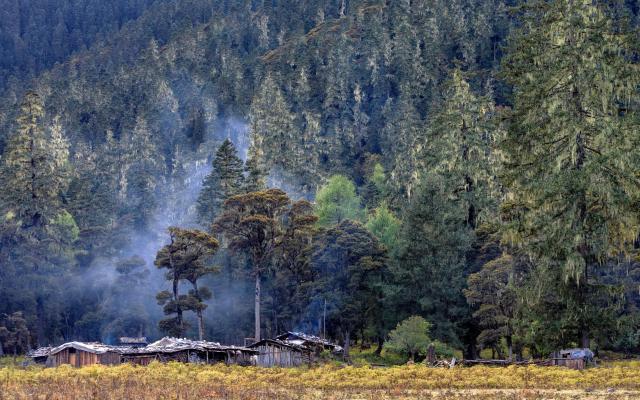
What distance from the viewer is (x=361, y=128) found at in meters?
140

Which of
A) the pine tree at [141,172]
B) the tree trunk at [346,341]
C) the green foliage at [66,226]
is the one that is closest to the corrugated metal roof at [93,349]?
the tree trunk at [346,341]

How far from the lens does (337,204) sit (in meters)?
99.8

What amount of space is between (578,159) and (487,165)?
3695 centimetres

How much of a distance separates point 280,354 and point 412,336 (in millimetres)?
9822

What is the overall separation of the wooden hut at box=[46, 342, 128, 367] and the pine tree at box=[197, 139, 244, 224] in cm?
3193

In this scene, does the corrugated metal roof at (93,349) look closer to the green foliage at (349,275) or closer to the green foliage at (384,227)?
the green foliage at (349,275)

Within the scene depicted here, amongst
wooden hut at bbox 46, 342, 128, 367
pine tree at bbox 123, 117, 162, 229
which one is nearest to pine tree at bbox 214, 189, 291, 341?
wooden hut at bbox 46, 342, 128, 367

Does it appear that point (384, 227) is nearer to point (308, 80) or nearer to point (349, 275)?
point (349, 275)

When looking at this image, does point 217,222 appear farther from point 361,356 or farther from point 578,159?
point 578,159

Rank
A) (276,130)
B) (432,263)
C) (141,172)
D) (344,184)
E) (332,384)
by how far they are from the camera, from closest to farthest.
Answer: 1. (332,384)
2. (432,263)
3. (344,184)
4. (276,130)
5. (141,172)

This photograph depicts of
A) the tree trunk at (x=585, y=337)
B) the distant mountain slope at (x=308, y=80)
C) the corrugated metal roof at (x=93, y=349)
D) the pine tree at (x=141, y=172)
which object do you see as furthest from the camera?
the distant mountain slope at (x=308, y=80)

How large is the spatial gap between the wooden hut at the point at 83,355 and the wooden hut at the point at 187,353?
4.51ft

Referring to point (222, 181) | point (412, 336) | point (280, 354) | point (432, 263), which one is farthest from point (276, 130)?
point (412, 336)

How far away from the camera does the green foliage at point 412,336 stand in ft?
213
